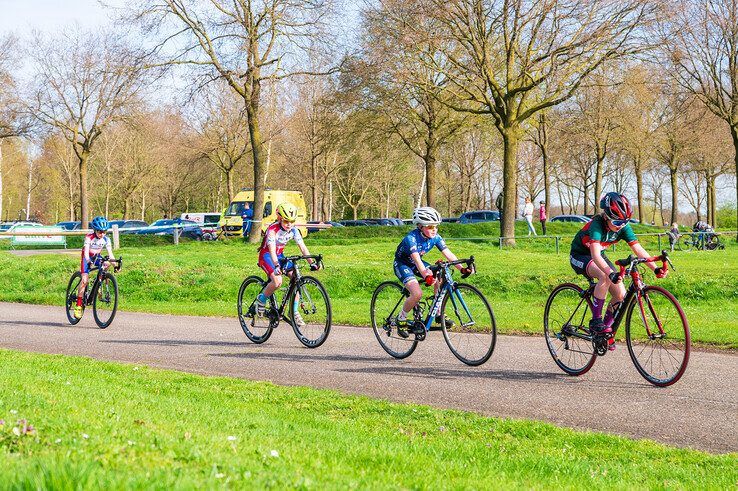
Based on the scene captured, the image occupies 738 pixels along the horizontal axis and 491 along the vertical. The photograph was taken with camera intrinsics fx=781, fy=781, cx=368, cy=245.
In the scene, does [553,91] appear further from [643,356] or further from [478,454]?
[478,454]

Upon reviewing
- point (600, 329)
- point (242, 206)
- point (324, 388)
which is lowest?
point (324, 388)

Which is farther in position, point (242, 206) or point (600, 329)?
point (242, 206)

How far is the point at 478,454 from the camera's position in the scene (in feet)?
17.3

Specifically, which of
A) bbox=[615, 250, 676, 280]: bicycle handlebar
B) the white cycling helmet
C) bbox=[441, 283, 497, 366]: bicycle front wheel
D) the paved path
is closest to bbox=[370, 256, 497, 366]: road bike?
bbox=[441, 283, 497, 366]: bicycle front wheel

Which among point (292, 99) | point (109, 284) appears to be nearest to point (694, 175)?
point (292, 99)

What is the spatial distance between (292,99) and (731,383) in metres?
48.9

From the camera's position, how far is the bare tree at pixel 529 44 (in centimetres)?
2691

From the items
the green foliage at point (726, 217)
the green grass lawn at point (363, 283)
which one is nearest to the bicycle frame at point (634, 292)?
the green grass lawn at point (363, 283)

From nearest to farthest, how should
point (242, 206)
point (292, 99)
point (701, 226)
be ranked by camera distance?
point (701, 226)
point (242, 206)
point (292, 99)

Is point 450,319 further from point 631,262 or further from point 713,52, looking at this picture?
point 713,52

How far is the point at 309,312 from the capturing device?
10.9 meters

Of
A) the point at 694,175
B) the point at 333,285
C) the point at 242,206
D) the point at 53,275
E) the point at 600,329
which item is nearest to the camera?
the point at 600,329

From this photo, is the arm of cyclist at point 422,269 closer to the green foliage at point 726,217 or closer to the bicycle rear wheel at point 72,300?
the bicycle rear wheel at point 72,300

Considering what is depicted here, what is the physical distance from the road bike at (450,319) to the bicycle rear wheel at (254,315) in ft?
6.45
